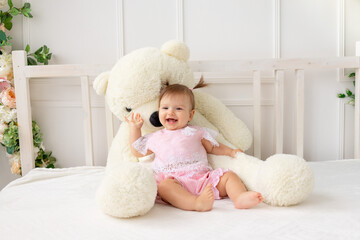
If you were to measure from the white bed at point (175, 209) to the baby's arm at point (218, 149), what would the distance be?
0.22 metres

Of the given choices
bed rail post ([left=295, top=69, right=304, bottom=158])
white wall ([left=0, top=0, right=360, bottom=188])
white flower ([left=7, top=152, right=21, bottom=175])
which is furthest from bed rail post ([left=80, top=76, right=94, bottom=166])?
bed rail post ([left=295, top=69, right=304, bottom=158])

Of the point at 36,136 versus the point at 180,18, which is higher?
the point at 180,18

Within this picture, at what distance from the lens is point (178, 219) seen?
3.02 ft

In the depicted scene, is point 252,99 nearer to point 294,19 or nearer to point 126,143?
point 294,19

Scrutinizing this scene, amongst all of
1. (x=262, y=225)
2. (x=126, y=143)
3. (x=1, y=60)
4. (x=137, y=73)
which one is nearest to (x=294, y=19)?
(x=137, y=73)

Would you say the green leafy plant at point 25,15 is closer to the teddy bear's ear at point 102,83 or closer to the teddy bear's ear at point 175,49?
the teddy bear's ear at point 102,83

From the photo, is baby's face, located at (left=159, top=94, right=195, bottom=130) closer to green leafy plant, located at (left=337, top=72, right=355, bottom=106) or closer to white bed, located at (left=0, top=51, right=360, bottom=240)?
white bed, located at (left=0, top=51, right=360, bottom=240)

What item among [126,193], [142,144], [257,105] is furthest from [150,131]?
[257,105]

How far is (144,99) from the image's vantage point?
4.05 ft

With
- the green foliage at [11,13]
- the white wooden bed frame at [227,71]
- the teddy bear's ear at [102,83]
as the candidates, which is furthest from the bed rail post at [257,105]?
the green foliage at [11,13]

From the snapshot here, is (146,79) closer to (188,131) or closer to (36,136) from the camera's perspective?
(188,131)

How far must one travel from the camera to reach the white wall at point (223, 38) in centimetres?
161

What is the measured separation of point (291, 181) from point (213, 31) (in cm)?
87

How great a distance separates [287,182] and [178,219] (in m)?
0.32
